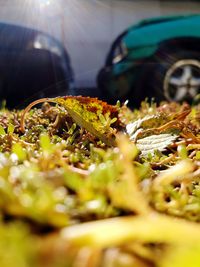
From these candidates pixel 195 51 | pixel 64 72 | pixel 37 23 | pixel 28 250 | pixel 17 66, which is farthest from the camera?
pixel 37 23

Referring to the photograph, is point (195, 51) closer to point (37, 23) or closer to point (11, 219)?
point (37, 23)

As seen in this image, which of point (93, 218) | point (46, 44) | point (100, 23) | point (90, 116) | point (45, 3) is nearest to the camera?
point (93, 218)

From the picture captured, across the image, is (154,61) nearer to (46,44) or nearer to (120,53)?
(120,53)

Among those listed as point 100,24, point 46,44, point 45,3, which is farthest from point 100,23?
point 46,44

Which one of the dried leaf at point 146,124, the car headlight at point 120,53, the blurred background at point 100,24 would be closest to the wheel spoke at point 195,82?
the car headlight at point 120,53

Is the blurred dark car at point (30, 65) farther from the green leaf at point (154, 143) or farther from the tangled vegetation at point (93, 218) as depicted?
the tangled vegetation at point (93, 218)

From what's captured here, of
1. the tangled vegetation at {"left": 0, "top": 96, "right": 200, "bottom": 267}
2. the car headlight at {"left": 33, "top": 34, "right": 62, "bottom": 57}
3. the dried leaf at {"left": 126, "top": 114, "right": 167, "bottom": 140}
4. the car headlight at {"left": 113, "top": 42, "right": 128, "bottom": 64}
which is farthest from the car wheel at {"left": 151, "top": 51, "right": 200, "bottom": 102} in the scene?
the tangled vegetation at {"left": 0, "top": 96, "right": 200, "bottom": 267}

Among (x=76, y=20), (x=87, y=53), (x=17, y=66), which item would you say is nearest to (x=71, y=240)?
(x=17, y=66)

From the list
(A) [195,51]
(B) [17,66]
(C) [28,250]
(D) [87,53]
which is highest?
(D) [87,53]
